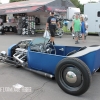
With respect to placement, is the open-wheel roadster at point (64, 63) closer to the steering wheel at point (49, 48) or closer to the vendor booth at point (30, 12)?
the steering wheel at point (49, 48)

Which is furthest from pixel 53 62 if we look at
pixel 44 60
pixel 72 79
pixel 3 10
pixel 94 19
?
pixel 3 10

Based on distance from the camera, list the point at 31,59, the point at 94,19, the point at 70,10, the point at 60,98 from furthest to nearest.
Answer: the point at 70,10 → the point at 94,19 → the point at 31,59 → the point at 60,98

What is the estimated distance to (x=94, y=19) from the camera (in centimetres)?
1466

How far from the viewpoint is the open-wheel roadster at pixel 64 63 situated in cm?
353

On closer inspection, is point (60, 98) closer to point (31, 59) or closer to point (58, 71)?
point (58, 71)

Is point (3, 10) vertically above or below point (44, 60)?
above

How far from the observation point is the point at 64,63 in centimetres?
367

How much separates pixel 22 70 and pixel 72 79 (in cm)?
209

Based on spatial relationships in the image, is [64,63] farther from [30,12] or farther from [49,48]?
[30,12]

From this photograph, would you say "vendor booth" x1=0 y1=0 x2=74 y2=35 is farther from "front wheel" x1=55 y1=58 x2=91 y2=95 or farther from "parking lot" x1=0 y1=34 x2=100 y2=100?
"front wheel" x1=55 y1=58 x2=91 y2=95

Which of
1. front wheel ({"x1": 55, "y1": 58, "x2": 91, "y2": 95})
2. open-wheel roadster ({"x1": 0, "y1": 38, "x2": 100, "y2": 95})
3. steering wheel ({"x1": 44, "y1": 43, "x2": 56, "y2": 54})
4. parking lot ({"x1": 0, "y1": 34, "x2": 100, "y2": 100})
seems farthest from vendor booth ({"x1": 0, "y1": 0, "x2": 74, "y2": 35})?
front wheel ({"x1": 55, "y1": 58, "x2": 91, "y2": 95})

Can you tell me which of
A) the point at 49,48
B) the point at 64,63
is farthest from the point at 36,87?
the point at 49,48

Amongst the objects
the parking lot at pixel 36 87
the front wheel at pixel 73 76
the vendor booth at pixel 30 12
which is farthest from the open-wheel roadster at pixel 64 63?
the vendor booth at pixel 30 12

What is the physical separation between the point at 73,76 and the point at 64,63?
321 millimetres
